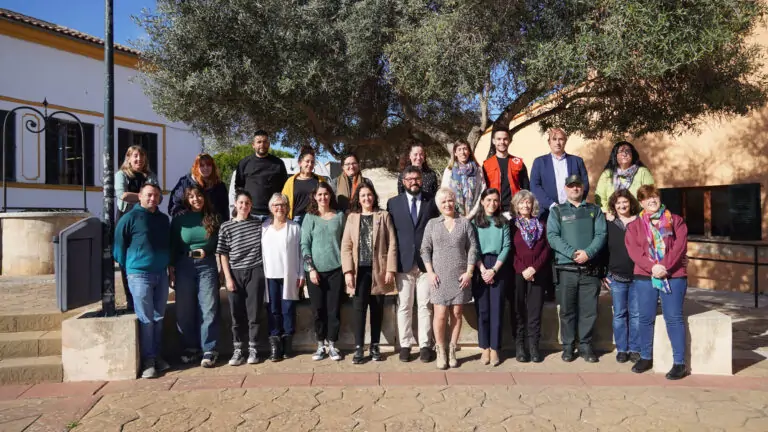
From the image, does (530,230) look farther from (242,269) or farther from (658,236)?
(242,269)

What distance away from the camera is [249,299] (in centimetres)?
541

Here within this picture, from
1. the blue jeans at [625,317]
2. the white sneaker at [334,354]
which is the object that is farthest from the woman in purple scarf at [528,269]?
the white sneaker at [334,354]

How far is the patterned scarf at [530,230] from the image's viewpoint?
5.39 metres

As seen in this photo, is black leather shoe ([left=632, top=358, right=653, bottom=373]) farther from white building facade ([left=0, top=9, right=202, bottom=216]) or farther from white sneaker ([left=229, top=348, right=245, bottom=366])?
white building facade ([left=0, top=9, right=202, bottom=216])

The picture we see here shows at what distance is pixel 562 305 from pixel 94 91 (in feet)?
46.8

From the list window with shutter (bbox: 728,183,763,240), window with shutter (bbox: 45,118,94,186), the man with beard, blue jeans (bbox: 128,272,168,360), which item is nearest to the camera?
blue jeans (bbox: 128,272,168,360)

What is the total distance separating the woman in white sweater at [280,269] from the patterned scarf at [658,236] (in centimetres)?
335

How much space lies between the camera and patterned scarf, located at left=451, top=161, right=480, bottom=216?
18.9ft

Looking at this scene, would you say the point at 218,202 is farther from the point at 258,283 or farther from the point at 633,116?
the point at 633,116

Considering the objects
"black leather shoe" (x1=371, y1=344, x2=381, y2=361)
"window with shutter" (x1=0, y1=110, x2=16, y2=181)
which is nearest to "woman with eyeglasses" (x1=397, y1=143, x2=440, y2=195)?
"black leather shoe" (x1=371, y1=344, x2=381, y2=361)

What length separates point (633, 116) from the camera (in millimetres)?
7965

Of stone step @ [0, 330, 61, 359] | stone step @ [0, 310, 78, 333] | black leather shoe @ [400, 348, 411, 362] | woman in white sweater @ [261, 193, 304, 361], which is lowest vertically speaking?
black leather shoe @ [400, 348, 411, 362]

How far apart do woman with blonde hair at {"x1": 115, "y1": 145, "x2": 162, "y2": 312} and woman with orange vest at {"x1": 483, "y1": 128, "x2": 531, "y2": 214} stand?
347 centimetres

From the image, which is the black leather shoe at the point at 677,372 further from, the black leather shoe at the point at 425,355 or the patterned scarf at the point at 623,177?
the black leather shoe at the point at 425,355
